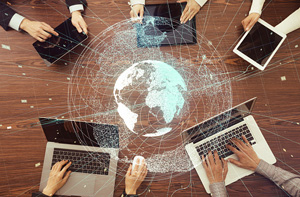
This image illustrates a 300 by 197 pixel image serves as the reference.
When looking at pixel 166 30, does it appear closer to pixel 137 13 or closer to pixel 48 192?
pixel 137 13

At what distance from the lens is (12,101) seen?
1.08 m

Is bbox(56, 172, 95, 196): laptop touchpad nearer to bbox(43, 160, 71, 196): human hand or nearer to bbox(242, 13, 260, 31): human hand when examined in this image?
bbox(43, 160, 71, 196): human hand

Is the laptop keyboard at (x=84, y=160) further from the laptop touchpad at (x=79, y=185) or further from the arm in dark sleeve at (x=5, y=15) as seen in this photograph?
the arm in dark sleeve at (x=5, y=15)

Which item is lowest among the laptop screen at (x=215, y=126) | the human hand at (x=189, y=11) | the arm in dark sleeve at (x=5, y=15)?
the laptop screen at (x=215, y=126)

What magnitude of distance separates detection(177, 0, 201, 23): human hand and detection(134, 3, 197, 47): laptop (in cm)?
2

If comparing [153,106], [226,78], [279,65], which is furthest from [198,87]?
[279,65]

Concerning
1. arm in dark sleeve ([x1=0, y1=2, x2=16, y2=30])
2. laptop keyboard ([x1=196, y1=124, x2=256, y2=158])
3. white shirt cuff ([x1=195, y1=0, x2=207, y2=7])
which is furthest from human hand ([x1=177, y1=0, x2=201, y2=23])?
arm in dark sleeve ([x1=0, y1=2, x2=16, y2=30])

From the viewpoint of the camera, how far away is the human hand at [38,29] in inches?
41.9

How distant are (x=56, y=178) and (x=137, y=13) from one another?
1.09 meters

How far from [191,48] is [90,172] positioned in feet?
3.15

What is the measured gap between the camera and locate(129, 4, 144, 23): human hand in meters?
1.11

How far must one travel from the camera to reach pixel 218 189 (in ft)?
3.25

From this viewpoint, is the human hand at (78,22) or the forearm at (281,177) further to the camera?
the human hand at (78,22)

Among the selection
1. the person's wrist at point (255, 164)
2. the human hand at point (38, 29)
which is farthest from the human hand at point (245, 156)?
the human hand at point (38, 29)
